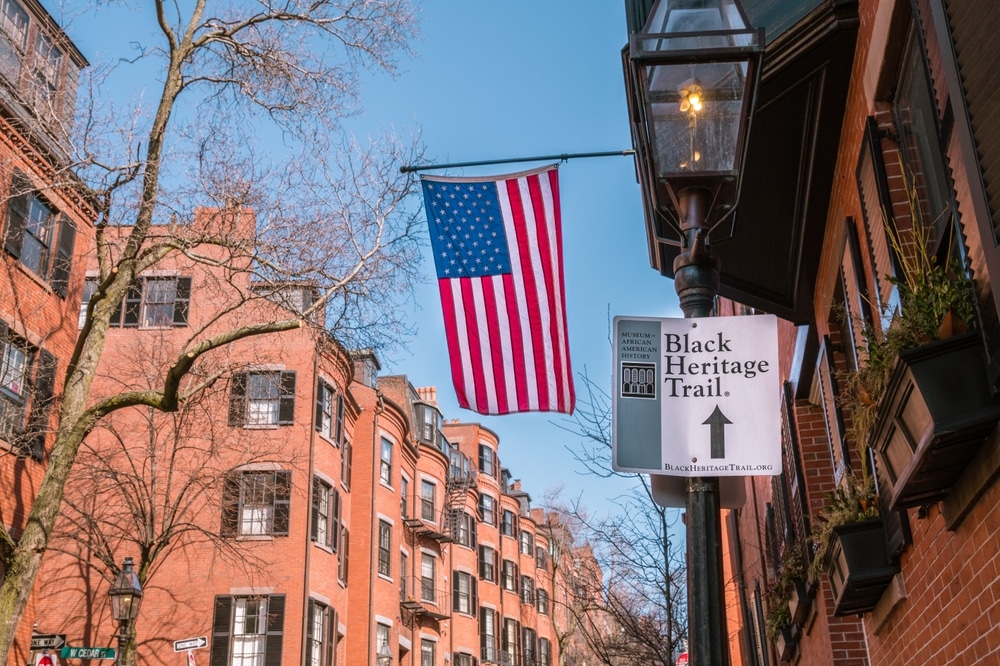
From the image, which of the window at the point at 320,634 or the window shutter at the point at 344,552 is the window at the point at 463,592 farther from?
the window at the point at 320,634

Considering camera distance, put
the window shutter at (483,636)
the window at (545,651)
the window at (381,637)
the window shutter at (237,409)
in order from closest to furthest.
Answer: the window shutter at (237,409) → the window at (381,637) → the window shutter at (483,636) → the window at (545,651)

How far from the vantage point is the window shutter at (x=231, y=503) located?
28.1 metres

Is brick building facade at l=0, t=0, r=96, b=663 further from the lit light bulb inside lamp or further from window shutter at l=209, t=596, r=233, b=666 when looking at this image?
the lit light bulb inside lamp

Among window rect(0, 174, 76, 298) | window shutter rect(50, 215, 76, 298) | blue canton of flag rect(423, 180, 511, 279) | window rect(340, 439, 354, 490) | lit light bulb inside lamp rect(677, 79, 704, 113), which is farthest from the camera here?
window rect(340, 439, 354, 490)

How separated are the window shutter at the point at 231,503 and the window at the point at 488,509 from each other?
1032 inches

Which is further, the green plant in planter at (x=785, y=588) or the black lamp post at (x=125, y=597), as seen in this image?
the black lamp post at (x=125, y=597)

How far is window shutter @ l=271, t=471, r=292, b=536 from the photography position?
2802cm

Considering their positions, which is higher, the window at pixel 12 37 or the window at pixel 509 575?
the window at pixel 12 37

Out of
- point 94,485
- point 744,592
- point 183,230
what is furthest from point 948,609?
point 94,485

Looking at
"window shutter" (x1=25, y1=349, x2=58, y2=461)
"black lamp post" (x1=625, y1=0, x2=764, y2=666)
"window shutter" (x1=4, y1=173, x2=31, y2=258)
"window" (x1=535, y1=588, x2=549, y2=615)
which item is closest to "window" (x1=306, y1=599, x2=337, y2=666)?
"window shutter" (x1=25, y1=349, x2=58, y2=461)

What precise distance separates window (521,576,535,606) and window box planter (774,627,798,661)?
47.3 meters

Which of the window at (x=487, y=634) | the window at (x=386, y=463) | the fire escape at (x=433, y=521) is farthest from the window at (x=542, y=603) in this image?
the window at (x=386, y=463)

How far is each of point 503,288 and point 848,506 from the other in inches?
128

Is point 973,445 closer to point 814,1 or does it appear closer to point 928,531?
point 928,531
